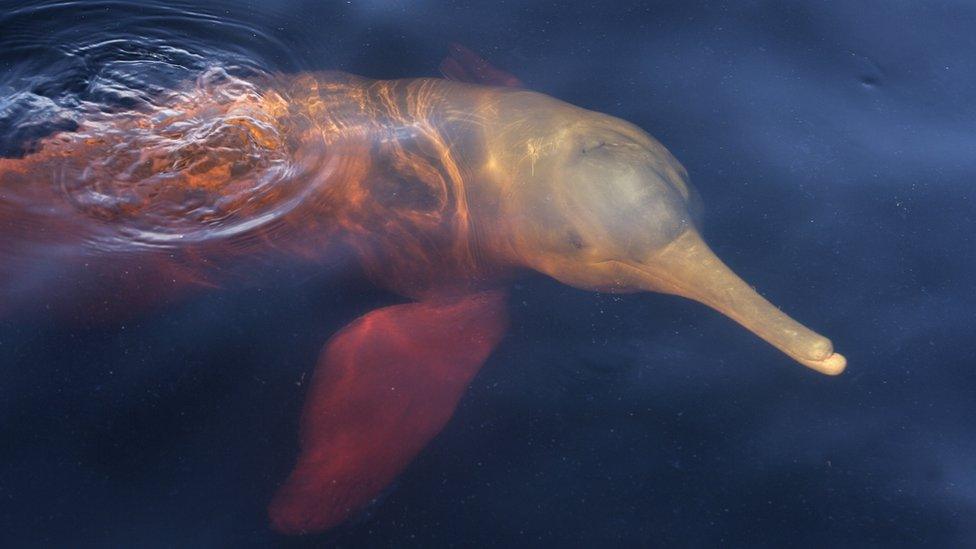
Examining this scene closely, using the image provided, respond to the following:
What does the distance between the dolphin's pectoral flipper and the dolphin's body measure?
1 cm

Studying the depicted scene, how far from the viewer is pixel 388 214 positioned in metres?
6.61

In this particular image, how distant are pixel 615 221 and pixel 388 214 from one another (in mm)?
1760

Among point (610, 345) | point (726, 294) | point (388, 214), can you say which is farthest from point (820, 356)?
point (388, 214)

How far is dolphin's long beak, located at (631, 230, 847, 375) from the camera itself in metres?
5.28

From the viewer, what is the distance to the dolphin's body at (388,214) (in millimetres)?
5652

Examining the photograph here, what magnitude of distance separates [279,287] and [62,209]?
5.33ft

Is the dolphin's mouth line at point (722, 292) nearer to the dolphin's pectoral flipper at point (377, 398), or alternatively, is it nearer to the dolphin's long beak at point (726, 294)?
the dolphin's long beak at point (726, 294)

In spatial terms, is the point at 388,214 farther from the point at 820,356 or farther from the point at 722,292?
the point at 820,356

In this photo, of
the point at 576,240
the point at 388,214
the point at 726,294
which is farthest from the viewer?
the point at 388,214

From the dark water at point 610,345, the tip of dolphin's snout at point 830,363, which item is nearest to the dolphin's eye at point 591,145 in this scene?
the dark water at point 610,345

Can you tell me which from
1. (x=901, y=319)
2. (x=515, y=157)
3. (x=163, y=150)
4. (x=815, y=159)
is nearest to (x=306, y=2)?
(x=163, y=150)

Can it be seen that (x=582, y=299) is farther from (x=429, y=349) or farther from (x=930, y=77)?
(x=930, y=77)

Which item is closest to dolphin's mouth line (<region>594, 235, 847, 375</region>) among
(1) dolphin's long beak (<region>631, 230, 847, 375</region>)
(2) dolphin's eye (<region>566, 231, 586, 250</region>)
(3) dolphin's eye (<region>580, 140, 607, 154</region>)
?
(1) dolphin's long beak (<region>631, 230, 847, 375</region>)

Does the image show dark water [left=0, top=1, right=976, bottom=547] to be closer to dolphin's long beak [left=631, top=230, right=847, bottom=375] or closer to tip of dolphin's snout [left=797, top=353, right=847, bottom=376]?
dolphin's long beak [left=631, top=230, right=847, bottom=375]
